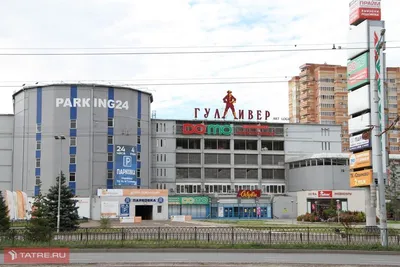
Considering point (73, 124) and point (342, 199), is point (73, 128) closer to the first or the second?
point (73, 124)

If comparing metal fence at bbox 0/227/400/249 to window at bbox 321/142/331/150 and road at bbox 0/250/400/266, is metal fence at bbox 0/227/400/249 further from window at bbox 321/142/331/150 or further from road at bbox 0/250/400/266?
window at bbox 321/142/331/150

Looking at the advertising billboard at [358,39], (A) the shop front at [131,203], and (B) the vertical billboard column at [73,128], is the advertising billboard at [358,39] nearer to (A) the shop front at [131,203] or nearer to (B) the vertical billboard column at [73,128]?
(A) the shop front at [131,203]

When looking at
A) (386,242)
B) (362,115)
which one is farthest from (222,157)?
(386,242)

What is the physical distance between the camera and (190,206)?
93.6 metres

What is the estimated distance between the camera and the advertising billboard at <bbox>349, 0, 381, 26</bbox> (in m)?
56.7

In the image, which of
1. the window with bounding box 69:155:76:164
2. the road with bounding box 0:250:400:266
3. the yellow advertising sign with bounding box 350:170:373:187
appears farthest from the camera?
the window with bounding box 69:155:76:164

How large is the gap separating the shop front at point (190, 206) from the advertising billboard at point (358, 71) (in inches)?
1677

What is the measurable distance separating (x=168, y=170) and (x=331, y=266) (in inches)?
3037

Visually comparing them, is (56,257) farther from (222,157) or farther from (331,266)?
(222,157)

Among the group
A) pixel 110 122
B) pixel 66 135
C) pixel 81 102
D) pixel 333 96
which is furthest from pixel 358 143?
pixel 333 96

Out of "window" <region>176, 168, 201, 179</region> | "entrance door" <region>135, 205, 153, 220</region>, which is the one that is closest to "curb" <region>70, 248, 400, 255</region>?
"entrance door" <region>135, 205, 153, 220</region>

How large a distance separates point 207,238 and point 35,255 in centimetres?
1059

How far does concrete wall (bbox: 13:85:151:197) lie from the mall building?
0.55 ft

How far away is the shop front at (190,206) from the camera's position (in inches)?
3649
